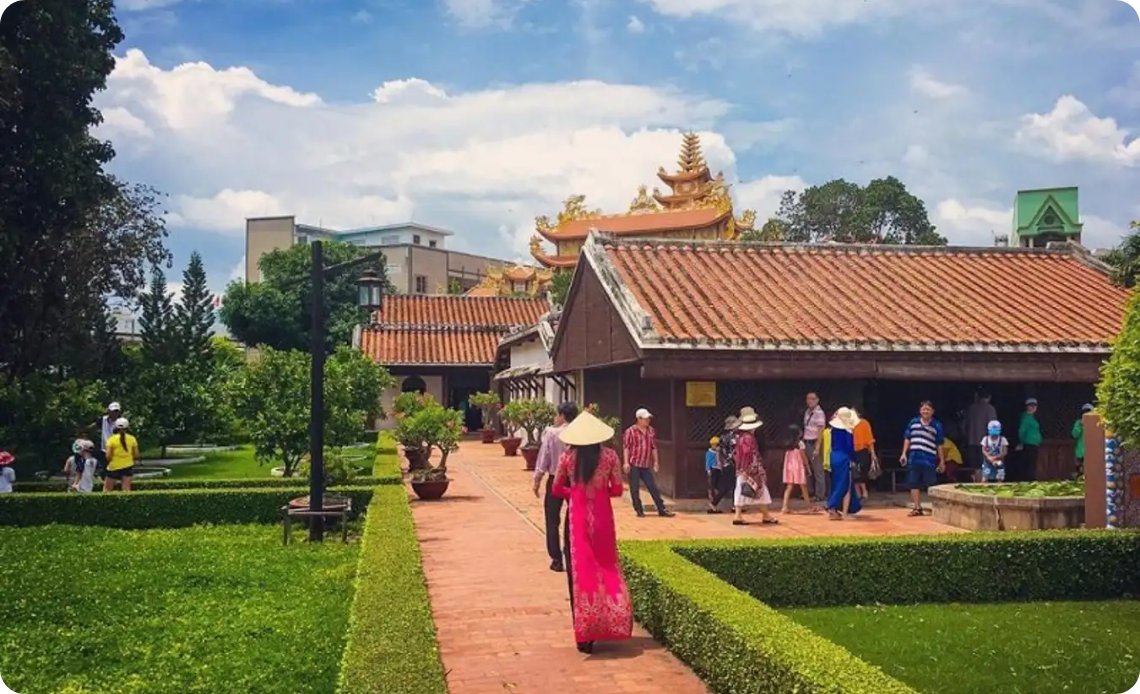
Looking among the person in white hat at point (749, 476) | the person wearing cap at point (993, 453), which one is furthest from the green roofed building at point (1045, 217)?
the person in white hat at point (749, 476)

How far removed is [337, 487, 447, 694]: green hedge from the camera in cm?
488

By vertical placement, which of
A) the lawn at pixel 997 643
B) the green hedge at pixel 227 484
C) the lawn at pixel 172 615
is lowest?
the lawn at pixel 997 643

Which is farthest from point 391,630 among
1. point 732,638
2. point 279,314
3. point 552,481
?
point 279,314

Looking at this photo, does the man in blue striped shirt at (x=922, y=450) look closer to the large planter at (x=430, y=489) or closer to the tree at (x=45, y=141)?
the large planter at (x=430, y=489)

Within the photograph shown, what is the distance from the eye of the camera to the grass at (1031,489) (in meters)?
12.1

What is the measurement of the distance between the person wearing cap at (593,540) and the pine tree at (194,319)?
98.0 ft

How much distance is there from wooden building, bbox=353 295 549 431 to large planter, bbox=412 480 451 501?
19.5m

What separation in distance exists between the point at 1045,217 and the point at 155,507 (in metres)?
31.3

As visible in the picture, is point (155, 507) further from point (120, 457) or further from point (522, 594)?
point (522, 594)

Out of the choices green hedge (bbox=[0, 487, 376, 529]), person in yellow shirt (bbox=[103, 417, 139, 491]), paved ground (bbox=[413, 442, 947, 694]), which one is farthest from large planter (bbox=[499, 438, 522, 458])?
green hedge (bbox=[0, 487, 376, 529])

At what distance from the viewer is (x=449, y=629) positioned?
7566 mm

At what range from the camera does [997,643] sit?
24.6 ft

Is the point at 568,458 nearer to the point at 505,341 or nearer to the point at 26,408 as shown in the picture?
the point at 26,408

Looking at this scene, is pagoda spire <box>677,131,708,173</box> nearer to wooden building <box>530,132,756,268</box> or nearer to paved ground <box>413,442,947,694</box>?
wooden building <box>530,132,756,268</box>
